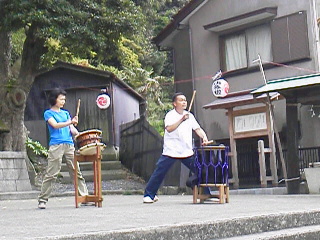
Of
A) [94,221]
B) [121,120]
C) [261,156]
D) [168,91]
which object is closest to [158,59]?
[168,91]

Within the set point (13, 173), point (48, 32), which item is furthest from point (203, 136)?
point (48, 32)

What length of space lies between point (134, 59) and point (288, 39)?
1860 centimetres

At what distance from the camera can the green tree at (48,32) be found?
16766 mm

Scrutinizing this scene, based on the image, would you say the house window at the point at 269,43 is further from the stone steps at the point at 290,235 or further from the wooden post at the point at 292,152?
the stone steps at the point at 290,235

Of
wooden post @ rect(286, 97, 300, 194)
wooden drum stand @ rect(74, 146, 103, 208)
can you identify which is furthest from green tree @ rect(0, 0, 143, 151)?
wooden drum stand @ rect(74, 146, 103, 208)

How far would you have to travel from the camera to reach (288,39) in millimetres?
18938

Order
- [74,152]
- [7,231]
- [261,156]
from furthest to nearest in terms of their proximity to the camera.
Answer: [261,156]
[74,152]
[7,231]

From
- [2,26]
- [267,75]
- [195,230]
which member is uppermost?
[2,26]

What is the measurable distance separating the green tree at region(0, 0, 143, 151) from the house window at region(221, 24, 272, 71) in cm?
379

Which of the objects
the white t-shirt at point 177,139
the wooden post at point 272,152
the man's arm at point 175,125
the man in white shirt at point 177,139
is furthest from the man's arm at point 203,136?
the wooden post at point 272,152

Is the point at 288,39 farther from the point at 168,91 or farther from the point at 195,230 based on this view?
the point at 168,91

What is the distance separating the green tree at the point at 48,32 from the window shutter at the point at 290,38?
420 cm

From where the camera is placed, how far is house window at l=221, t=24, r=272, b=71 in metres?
20.0

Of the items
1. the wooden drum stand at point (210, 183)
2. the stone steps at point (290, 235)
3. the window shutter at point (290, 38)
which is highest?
the window shutter at point (290, 38)
